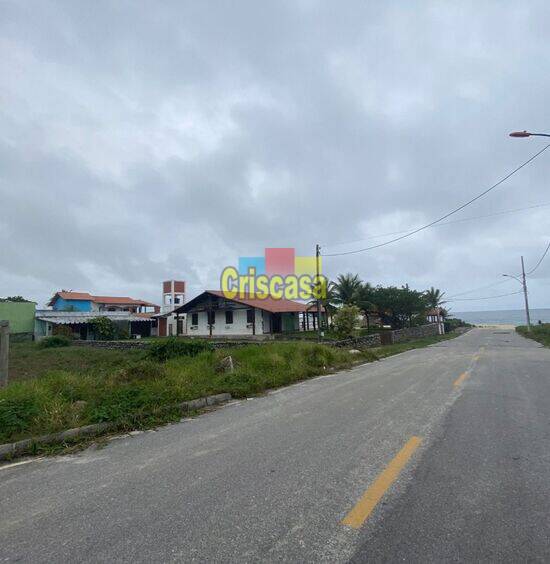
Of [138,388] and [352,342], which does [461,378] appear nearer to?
[138,388]

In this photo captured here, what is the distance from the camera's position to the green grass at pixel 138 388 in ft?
19.9

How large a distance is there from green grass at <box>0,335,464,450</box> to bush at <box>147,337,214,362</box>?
82 cm

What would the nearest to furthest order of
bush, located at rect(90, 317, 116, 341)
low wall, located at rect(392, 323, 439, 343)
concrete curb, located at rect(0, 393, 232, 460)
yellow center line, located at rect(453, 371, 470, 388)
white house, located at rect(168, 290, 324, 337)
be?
1. concrete curb, located at rect(0, 393, 232, 460)
2. yellow center line, located at rect(453, 371, 470, 388)
3. low wall, located at rect(392, 323, 439, 343)
4. white house, located at rect(168, 290, 324, 337)
5. bush, located at rect(90, 317, 116, 341)

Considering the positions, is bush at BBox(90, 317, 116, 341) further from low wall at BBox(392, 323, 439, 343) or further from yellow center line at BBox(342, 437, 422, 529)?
yellow center line at BBox(342, 437, 422, 529)

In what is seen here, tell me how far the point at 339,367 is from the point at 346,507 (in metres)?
11.7

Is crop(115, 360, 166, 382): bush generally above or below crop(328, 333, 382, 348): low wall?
above

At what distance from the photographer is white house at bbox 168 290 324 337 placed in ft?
125

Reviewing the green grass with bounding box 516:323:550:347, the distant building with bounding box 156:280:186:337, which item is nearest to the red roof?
the distant building with bounding box 156:280:186:337

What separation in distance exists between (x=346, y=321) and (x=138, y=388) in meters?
21.7

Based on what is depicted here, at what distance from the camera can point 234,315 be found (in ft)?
128

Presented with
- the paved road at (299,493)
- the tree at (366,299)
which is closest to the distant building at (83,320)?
the tree at (366,299)

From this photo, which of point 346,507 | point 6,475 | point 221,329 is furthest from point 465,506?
point 221,329

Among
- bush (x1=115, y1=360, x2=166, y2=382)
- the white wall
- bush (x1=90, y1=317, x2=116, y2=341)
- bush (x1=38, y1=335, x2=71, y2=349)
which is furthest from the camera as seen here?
bush (x1=90, y1=317, x2=116, y2=341)

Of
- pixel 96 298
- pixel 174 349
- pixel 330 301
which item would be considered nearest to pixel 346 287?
pixel 330 301
